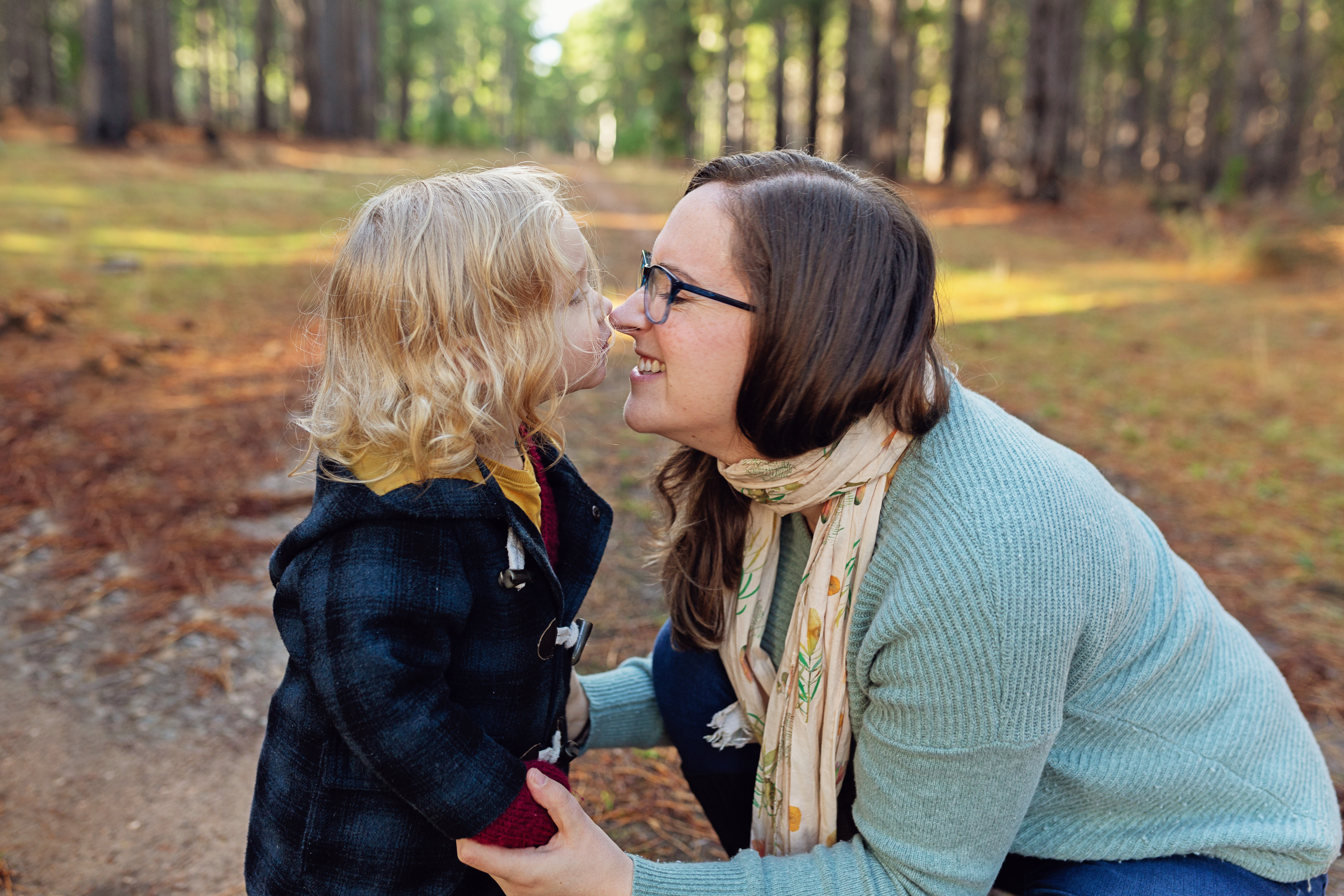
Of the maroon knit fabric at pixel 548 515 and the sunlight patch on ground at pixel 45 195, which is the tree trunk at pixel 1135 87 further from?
the maroon knit fabric at pixel 548 515

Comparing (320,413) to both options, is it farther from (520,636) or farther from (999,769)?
(999,769)

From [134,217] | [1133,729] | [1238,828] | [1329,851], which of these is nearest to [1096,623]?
[1133,729]

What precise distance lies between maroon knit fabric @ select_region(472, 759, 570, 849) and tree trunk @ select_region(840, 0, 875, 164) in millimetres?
17115

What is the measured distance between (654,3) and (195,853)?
31.1m

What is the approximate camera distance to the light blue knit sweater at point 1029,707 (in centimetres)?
128

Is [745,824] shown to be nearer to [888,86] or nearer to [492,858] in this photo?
[492,858]

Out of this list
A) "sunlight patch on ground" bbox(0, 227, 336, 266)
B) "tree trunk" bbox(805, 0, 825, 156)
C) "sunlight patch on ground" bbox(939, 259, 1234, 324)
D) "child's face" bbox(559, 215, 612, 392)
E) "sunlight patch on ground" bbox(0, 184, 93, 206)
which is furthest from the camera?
"tree trunk" bbox(805, 0, 825, 156)

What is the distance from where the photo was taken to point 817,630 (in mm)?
1522

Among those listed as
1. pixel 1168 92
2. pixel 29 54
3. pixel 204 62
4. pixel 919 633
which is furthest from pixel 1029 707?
pixel 204 62

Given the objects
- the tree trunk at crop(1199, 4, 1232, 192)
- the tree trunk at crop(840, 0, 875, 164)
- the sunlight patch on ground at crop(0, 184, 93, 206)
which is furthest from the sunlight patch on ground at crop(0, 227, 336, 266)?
the tree trunk at crop(1199, 4, 1232, 192)

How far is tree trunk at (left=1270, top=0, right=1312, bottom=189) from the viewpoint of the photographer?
15383mm

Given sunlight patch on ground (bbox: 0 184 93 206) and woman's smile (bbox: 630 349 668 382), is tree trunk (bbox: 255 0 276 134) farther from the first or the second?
woman's smile (bbox: 630 349 668 382)

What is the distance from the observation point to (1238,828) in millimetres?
1434

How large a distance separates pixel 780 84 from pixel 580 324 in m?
24.7
